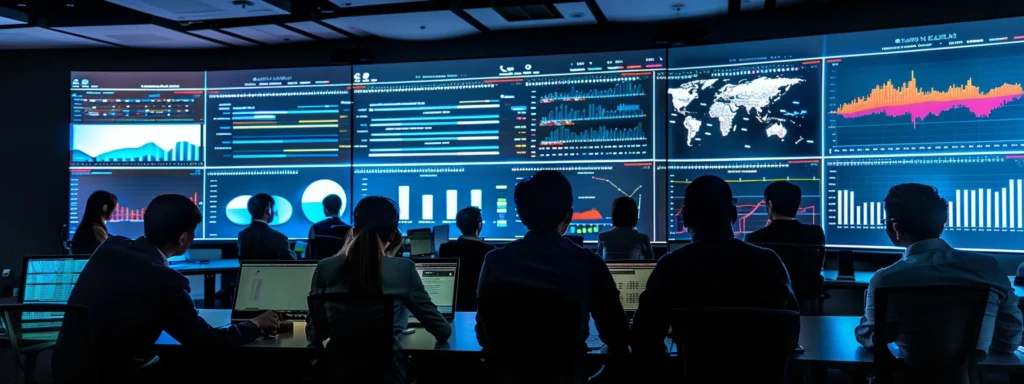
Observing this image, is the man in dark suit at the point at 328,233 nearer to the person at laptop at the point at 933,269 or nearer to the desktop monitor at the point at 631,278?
the desktop monitor at the point at 631,278

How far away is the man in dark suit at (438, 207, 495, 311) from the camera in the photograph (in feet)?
14.2

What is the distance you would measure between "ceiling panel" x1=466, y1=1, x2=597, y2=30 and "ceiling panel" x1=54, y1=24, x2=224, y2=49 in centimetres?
292

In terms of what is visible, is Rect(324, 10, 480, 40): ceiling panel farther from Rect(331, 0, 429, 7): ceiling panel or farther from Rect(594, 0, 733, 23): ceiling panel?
Rect(594, 0, 733, 23): ceiling panel

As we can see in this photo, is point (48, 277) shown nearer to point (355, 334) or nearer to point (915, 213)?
point (355, 334)

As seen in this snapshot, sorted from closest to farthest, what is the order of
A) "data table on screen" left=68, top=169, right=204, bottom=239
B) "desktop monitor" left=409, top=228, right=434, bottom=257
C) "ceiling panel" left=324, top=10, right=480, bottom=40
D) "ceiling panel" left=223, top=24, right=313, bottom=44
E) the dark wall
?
"desktop monitor" left=409, top=228, right=434, bottom=257 < "ceiling panel" left=324, top=10, right=480, bottom=40 < "ceiling panel" left=223, top=24, right=313, bottom=44 < "data table on screen" left=68, top=169, right=204, bottom=239 < the dark wall

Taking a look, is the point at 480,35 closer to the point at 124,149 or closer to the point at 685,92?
the point at 685,92

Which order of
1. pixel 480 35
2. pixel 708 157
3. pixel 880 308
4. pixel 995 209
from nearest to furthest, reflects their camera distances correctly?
pixel 880 308 → pixel 995 209 → pixel 708 157 → pixel 480 35

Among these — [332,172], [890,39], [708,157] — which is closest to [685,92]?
[708,157]

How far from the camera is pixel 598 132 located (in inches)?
256

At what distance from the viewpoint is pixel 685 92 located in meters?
6.15

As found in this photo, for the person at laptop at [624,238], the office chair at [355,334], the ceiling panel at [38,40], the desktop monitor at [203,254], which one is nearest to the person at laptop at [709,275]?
the office chair at [355,334]

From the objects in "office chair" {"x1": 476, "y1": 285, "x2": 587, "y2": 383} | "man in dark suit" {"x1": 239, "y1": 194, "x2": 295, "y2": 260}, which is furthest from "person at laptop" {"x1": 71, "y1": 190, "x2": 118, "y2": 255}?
"office chair" {"x1": 476, "y1": 285, "x2": 587, "y2": 383}

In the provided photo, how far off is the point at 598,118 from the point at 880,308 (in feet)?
14.4

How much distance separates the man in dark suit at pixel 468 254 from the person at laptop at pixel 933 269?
2.32 m
